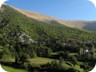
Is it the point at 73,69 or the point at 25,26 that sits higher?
the point at 25,26

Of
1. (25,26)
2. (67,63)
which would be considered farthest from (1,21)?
(25,26)

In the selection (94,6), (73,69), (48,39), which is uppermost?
(94,6)

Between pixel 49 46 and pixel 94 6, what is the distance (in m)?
1.89

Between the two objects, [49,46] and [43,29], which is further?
[43,29]

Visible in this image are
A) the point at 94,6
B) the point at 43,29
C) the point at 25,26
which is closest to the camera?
the point at 94,6

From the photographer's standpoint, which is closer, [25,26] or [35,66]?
[35,66]

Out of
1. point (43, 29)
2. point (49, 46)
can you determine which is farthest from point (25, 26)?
point (49, 46)

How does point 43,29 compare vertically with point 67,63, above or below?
above

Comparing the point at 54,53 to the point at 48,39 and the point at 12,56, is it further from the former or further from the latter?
the point at 48,39

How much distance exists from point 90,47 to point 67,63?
1490 mm

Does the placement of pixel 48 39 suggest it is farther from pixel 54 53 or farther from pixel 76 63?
pixel 76 63

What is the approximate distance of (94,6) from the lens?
238 inches

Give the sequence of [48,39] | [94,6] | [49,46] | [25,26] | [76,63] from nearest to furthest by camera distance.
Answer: [94,6], [76,63], [49,46], [48,39], [25,26]

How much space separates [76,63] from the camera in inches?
256
